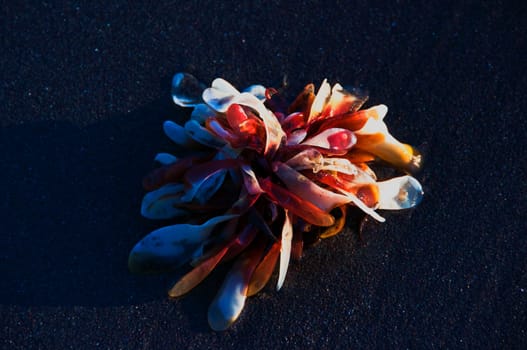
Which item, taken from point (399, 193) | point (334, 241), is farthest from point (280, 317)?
point (399, 193)

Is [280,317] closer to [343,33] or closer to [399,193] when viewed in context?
[399,193]

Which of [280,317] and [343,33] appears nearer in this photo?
[280,317]

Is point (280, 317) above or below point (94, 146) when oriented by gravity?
below

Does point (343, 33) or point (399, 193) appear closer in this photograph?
point (399, 193)

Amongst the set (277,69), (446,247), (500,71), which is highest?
(500,71)

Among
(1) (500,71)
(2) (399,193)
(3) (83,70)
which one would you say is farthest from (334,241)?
(3) (83,70)

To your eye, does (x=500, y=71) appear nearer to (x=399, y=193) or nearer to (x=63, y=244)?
(x=399, y=193)

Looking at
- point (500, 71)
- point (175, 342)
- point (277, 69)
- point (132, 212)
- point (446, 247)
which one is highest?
point (500, 71)

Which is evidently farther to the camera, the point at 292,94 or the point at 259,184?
the point at 292,94

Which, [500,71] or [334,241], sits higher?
[500,71]
